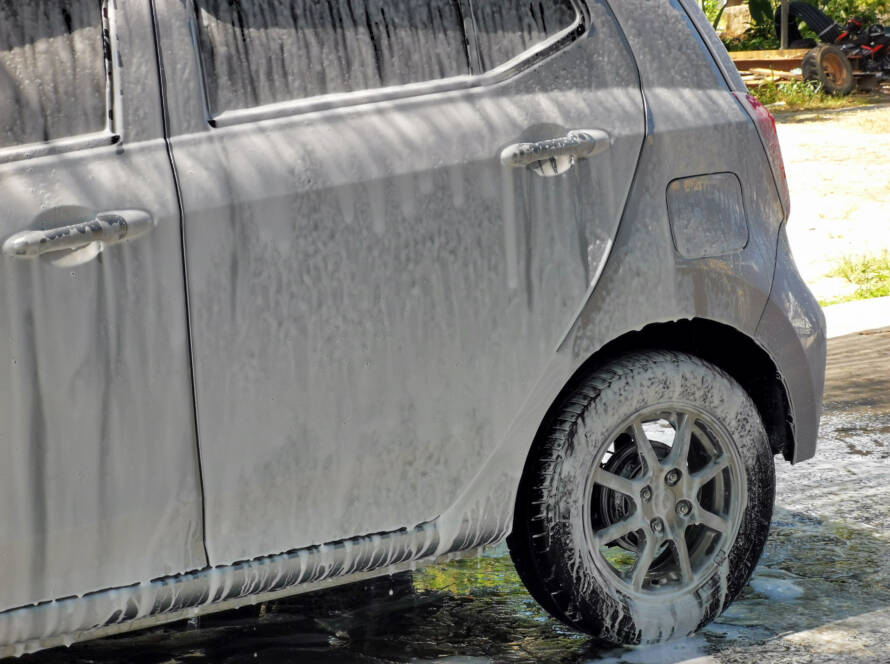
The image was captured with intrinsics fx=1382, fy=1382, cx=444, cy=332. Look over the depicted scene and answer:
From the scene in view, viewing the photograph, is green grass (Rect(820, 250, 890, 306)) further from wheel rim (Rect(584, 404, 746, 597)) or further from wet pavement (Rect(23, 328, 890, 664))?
wheel rim (Rect(584, 404, 746, 597))

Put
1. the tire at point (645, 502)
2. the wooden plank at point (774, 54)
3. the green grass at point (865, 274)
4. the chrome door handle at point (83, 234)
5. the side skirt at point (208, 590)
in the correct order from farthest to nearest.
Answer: the wooden plank at point (774, 54) < the green grass at point (865, 274) < the tire at point (645, 502) < the side skirt at point (208, 590) < the chrome door handle at point (83, 234)

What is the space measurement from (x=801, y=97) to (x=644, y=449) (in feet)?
58.0

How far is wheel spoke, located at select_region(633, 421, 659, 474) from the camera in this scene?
338 cm

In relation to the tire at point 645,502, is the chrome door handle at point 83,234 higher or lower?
higher

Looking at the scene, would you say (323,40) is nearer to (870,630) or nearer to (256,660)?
(256,660)

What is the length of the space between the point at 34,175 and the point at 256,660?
4.86 ft

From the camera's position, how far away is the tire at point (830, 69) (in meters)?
20.5

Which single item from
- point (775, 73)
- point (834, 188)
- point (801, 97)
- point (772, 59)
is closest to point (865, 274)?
point (834, 188)

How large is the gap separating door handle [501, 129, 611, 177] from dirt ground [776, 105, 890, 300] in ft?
18.0

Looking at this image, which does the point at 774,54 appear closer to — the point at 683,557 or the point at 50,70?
the point at 683,557

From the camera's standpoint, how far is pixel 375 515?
9.84ft

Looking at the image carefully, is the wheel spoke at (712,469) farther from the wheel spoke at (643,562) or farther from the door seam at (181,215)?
the door seam at (181,215)

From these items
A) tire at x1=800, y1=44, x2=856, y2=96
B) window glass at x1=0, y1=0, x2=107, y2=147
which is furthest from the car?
tire at x1=800, y1=44, x2=856, y2=96

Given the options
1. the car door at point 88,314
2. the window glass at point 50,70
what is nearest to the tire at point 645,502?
the car door at point 88,314
